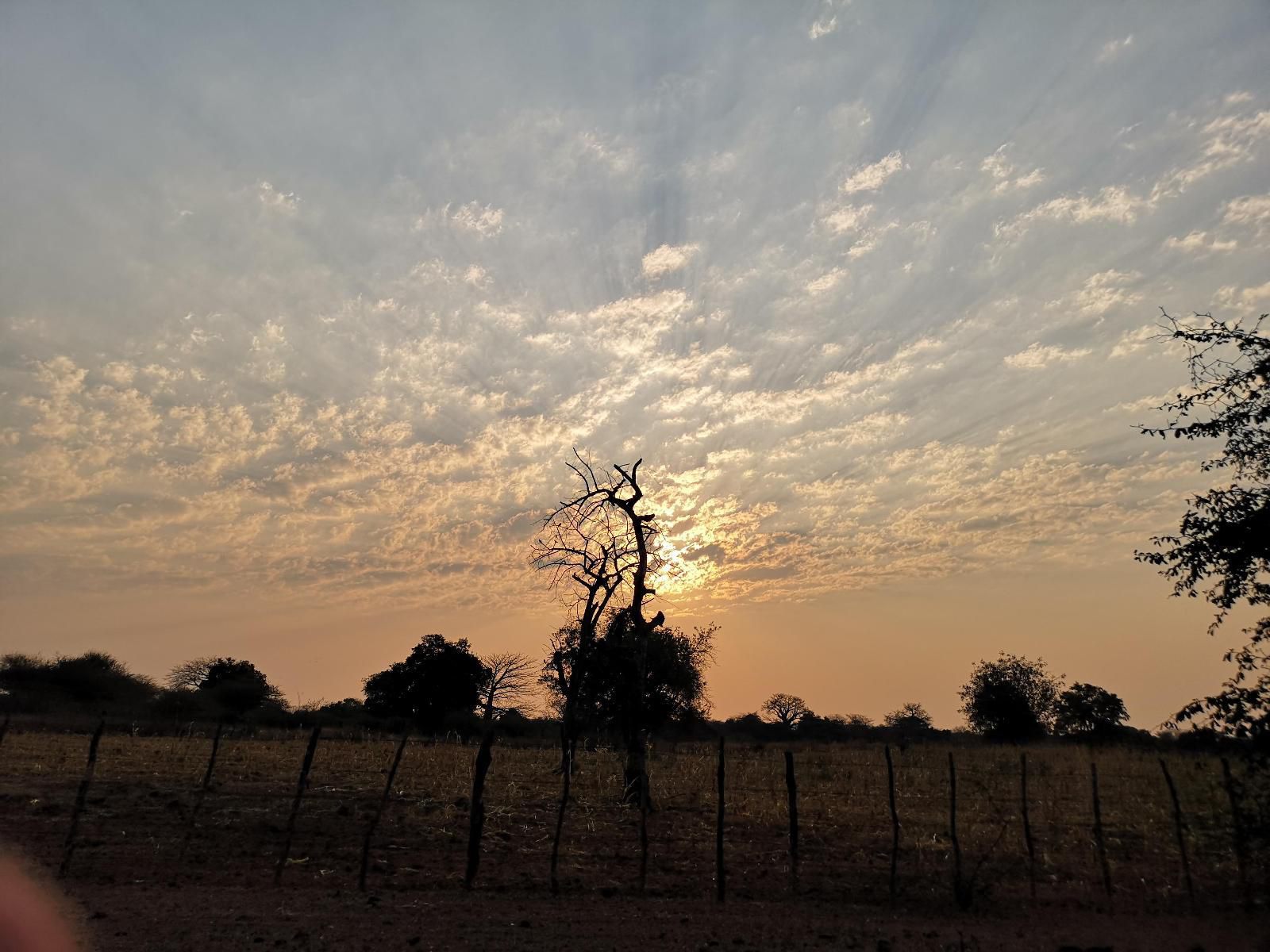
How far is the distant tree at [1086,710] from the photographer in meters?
68.5

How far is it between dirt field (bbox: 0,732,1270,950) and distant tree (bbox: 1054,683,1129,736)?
1897 inches

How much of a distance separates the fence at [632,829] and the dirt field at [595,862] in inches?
3.6

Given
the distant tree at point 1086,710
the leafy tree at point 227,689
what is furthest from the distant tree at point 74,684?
the distant tree at point 1086,710

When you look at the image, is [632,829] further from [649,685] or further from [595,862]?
[649,685]

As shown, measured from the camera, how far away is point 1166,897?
14750mm

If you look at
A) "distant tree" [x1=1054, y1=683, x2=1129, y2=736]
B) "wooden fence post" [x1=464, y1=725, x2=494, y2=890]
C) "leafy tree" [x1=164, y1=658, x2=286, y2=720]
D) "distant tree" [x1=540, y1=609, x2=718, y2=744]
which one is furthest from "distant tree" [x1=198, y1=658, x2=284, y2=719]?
"distant tree" [x1=1054, y1=683, x2=1129, y2=736]

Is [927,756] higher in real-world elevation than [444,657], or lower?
lower

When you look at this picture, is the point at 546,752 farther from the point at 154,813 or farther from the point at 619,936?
the point at 619,936

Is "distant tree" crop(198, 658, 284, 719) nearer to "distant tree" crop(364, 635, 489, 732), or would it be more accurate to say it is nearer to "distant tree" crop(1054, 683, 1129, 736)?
"distant tree" crop(364, 635, 489, 732)

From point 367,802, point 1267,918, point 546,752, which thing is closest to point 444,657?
point 546,752

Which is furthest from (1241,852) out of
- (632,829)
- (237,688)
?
(237,688)

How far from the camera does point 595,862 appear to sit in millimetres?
16219

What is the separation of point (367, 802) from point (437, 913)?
30.2 feet

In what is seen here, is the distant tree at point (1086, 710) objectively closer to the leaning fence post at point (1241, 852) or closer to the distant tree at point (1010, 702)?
the distant tree at point (1010, 702)
